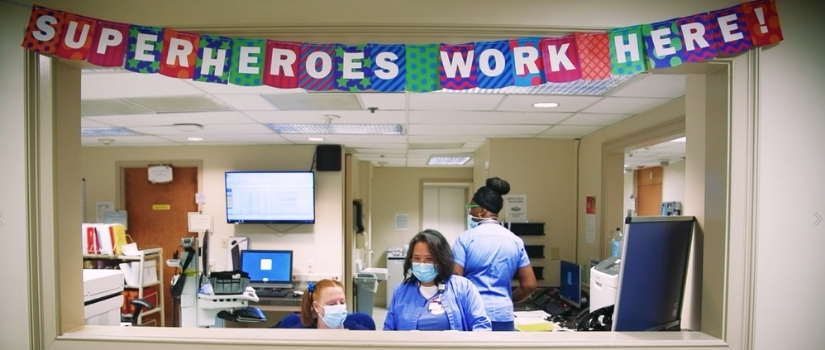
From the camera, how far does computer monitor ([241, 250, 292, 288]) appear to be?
4.49 metres

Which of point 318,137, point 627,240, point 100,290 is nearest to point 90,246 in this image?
point 318,137

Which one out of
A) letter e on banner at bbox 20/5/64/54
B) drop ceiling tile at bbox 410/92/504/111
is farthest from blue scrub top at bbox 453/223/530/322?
letter e on banner at bbox 20/5/64/54

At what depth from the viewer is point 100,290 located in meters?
1.83

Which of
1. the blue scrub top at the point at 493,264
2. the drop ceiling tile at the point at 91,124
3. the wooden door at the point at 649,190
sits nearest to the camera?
the blue scrub top at the point at 493,264

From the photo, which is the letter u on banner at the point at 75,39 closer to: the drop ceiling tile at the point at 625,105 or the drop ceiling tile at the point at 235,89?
the drop ceiling tile at the point at 235,89

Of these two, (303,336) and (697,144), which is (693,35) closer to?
(697,144)

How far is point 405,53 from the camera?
135cm

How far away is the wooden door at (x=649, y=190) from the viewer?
294 inches

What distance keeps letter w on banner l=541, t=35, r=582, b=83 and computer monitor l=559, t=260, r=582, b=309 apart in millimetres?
2807

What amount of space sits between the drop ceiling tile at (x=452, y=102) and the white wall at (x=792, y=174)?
145 cm

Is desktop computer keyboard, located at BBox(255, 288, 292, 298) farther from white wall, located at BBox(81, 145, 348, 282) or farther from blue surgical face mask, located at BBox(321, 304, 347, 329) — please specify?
blue surgical face mask, located at BBox(321, 304, 347, 329)

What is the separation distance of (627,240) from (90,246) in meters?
4.61

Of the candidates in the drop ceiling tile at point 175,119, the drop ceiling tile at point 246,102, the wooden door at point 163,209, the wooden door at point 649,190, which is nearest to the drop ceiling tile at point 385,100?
the drop ceiling tile at point 246,102

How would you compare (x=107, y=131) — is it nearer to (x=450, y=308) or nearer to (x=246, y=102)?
(x=246, y=102)
